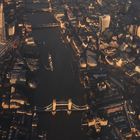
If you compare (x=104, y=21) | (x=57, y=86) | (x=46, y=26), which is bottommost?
(x=57, y=86)

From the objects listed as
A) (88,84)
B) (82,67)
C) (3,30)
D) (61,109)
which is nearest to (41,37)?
(3,30)

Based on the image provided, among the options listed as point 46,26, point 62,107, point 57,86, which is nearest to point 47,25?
point 46,26

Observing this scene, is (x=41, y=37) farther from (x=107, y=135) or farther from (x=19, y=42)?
(x=107, y=135)

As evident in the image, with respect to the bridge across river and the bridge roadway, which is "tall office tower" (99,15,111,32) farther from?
the bridge roadway

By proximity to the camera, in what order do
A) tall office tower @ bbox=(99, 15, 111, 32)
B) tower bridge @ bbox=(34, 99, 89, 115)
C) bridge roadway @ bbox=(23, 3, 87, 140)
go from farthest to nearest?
tall office tower @ bbox=(99, 15, 111, 32) < tower bridge @ bbox=(34, 99, 89, 115) < bridge roadway @ bbox=(23, 3, 87, 140)

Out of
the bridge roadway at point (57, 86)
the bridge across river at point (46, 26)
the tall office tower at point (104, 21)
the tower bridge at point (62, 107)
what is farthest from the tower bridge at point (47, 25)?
the tower bridge at point (62, 107)

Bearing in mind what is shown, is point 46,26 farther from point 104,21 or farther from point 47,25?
point 104,21

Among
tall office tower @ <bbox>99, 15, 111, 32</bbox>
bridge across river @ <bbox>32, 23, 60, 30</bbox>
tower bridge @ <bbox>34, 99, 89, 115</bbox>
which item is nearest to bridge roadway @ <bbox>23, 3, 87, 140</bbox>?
tower bridge @ <bbox>34, 99, 89, 115</bbox>

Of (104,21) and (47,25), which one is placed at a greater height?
(47,25)
